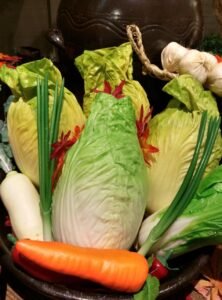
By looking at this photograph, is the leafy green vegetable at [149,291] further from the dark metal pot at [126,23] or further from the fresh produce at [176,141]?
the dark metal pot at [126,23]

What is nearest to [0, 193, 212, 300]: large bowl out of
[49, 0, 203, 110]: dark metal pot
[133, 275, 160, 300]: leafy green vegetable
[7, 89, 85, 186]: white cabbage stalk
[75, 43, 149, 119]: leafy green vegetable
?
[133, 275, 160, 300]: leafy green vegetable

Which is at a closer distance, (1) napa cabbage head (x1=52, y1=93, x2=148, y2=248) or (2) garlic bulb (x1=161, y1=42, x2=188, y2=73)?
(1) napa cabbage head (x1=52, y1=93, x2=148, y2=248)

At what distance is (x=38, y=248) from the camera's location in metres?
0.59

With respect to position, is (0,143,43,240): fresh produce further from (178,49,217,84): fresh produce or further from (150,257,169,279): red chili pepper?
(178,49,217,84): fresh produce

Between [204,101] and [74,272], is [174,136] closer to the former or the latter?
[204,101]

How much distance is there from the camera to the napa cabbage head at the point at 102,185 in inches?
24.8

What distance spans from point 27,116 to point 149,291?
42 centimetres

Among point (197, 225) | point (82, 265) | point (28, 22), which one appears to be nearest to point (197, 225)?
point (197, 225)

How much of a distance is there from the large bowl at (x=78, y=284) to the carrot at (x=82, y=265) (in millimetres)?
16

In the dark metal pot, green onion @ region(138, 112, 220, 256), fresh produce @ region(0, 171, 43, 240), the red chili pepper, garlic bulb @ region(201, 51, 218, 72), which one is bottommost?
the red chili pepper

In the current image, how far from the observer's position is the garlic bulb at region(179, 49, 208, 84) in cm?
86

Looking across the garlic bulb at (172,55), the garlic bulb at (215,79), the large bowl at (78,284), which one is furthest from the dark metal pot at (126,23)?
the large bowl at (78,284)

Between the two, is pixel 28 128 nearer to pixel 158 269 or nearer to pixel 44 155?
pixel 44 155

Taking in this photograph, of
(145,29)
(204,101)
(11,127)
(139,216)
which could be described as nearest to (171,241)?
(139,216)
